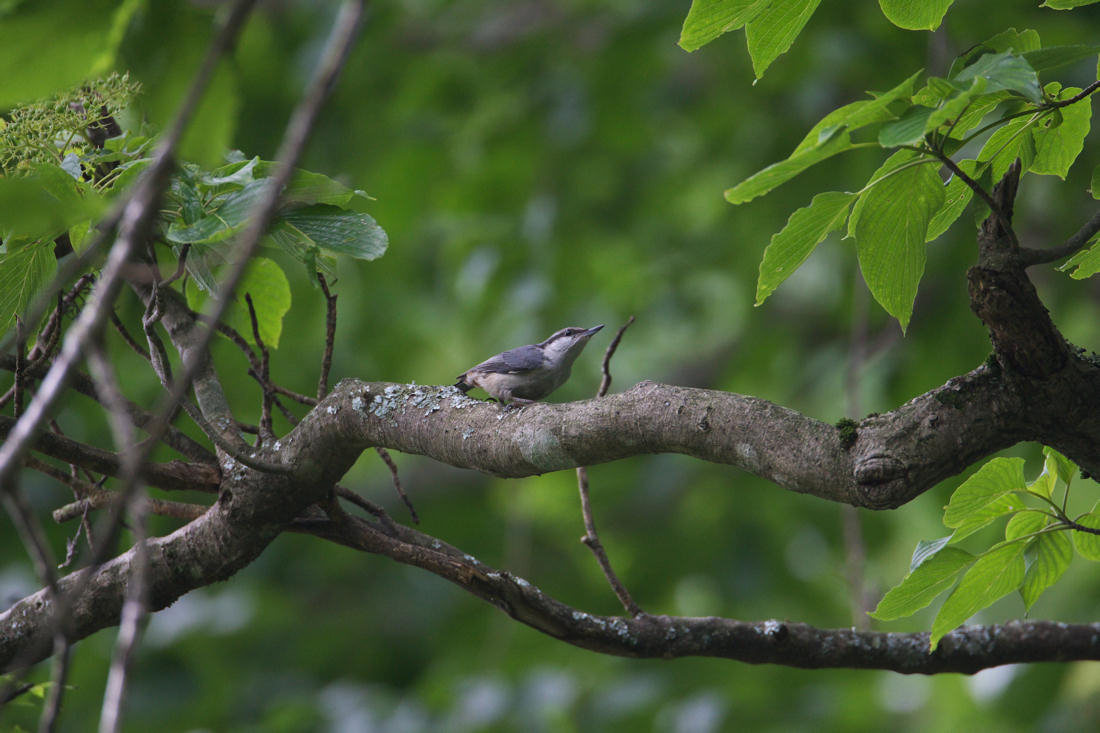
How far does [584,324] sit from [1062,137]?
4853 millimetres

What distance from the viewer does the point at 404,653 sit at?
22.1ft

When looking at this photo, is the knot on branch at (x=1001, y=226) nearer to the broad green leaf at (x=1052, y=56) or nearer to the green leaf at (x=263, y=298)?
the broad green leaf at (x=1052, y=56)

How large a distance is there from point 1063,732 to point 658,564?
8.28 ft

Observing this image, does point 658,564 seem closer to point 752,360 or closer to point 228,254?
point 752,360

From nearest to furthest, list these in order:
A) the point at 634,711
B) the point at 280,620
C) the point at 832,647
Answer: the point at 832,647
the point at 634,711
the point at 280,620

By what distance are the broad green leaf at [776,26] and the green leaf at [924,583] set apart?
95 cm

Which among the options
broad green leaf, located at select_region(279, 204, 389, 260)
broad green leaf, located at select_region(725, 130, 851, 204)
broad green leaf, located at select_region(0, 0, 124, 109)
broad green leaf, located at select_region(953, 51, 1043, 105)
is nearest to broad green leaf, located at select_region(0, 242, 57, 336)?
broad green leaf, located at select_region(279, 204, 389, 260)

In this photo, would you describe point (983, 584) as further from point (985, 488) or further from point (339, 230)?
point (339, 230)

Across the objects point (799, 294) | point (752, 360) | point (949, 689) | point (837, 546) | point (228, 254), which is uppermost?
point (799, 294)

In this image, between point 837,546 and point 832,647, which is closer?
point 832,647

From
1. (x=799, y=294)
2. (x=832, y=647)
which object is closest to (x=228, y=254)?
(x=832, y=647)

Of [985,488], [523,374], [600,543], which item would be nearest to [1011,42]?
[985,488]

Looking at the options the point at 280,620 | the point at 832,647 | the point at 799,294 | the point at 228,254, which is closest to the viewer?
the point at 228,254

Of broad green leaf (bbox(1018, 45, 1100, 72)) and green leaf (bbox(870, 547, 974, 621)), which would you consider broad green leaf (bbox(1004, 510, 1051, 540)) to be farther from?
broad green leaf (bbox(1018, 45, 1100, 72))
